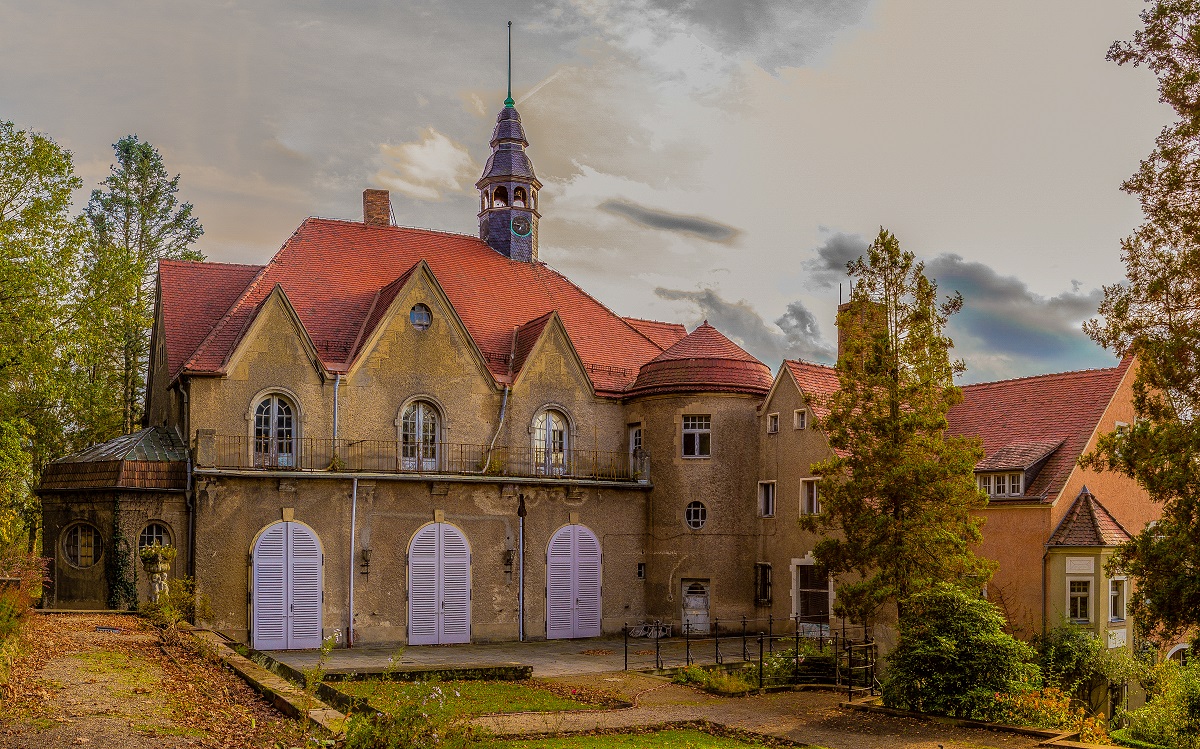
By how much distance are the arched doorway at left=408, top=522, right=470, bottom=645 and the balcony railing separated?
6.18 ft

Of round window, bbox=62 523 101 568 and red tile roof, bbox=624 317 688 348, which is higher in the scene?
red tile roof, bbox=624 317 688 348

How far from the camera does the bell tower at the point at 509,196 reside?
124 feet

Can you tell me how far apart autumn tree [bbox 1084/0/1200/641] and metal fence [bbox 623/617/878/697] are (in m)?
6.35

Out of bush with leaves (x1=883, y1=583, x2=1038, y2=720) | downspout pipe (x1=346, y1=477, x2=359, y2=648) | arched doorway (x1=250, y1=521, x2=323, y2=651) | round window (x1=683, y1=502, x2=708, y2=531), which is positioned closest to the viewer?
bush with leaves (x1=883, y1=583, x2=1038, y2=720)

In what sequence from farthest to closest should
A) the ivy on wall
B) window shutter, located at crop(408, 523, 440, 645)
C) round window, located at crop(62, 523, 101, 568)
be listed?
window shutter, located at crop(408, 523, 440, 645), round window, located at crop(62, 523, 101, 568), the ivy on wall

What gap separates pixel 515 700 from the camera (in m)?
19.6

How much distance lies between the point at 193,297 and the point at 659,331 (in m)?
16.7

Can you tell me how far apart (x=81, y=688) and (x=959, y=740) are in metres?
13.0

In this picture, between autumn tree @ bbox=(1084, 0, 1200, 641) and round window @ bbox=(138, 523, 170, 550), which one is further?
round window @ bbox=(138, 523, 170, 550)

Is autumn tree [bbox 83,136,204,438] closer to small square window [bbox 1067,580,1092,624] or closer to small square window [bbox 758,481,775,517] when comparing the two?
small square window [bbox 758,481,775,517]

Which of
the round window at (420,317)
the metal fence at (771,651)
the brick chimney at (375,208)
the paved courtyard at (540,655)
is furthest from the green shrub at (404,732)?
the brick chimney at (375,208)

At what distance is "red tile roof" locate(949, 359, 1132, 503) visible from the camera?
28.3 metres

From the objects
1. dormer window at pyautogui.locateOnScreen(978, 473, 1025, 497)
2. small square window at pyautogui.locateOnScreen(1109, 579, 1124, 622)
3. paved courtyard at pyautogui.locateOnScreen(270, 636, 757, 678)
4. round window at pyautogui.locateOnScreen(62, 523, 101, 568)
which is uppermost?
dormer window at pyautogui.locateOnScreen(978, 473, 1025, 497)

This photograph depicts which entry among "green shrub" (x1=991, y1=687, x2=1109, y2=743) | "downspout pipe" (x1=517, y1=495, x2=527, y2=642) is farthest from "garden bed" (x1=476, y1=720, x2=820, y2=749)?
"downspout pipe" (x1=517, y1=495, x2=527, y2=642)
